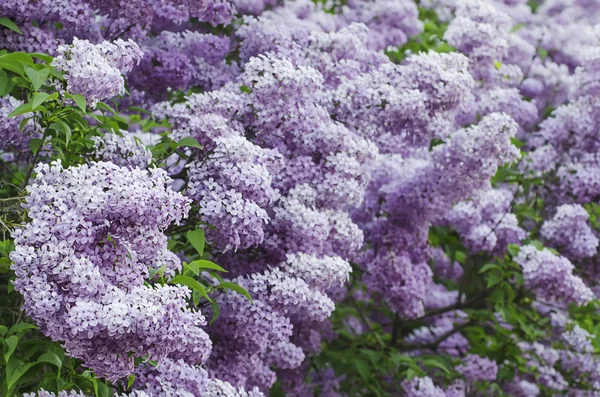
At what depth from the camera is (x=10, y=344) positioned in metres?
3.67

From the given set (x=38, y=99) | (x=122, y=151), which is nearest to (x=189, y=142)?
(x=122, y=151)

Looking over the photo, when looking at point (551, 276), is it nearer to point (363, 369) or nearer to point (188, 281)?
→ point (363, 369)

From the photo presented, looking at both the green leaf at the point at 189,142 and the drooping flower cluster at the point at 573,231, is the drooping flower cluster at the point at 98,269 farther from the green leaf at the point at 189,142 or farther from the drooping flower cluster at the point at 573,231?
the drooping flower cluster at the point at 573,231

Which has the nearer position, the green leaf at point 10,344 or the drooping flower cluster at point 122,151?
the green leaf at point 10,344

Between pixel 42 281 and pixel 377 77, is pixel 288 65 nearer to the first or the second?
pixel 377 77

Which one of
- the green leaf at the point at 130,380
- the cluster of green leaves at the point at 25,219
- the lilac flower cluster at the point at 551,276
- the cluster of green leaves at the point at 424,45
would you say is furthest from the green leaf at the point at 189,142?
the lilac flower cluster at the point at 551,276

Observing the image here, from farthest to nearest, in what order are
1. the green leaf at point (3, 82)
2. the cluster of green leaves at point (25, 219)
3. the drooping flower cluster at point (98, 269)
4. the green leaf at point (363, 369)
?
the green leaf at point (363, 369), the green leaf at point (3, 82), the cluster of green leaves at point (25, 219), the drooping flower cluster at point (98, 269)

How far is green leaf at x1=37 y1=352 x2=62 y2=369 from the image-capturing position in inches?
145

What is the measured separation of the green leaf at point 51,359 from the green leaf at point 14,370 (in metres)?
0.05

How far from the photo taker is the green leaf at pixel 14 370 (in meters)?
3.64

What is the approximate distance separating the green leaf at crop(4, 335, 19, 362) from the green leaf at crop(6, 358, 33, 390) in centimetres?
5

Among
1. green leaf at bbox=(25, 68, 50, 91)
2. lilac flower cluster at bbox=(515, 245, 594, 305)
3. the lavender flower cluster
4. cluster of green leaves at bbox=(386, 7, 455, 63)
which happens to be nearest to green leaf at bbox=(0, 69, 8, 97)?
the lavender flower cluster

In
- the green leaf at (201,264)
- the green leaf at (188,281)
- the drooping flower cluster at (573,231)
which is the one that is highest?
the drooping flower cluster at (573,231)

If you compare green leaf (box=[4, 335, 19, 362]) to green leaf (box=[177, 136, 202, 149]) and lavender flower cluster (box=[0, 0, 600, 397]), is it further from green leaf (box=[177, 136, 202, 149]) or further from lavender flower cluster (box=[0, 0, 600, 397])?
green leaf (box=[177, 136, 202, 149])
